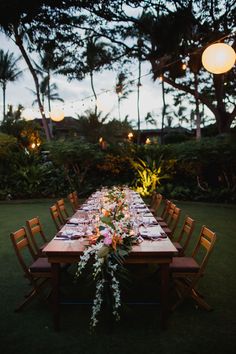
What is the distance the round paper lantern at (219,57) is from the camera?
4629 millimetres

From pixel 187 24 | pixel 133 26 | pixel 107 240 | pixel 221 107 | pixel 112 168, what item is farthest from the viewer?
pixel 112 168

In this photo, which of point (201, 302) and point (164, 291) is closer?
point (164, 291)

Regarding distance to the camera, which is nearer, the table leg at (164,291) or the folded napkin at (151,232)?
the table leg at (164,291)

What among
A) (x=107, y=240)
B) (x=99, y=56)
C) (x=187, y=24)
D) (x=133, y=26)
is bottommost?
(x=107, y=240)

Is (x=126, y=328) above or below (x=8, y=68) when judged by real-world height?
below

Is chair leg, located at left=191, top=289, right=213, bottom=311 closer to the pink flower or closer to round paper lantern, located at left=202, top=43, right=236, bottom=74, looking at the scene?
the pink flower

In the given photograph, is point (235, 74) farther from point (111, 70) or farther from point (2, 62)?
point (2, 62)

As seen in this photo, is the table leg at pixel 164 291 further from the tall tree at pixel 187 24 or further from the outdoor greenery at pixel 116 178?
the tall tree at pixel 187 24

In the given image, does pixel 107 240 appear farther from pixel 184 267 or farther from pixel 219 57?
pixel 219 57

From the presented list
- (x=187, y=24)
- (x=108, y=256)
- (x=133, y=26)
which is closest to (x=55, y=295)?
(x=108, y=256)

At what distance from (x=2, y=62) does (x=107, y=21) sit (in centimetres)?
2353

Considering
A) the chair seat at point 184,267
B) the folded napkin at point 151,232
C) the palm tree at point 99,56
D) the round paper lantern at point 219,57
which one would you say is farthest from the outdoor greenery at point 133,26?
the chair seat at point 184,267

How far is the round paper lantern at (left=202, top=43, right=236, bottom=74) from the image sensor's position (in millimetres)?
4629

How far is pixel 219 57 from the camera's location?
15.3 ft
